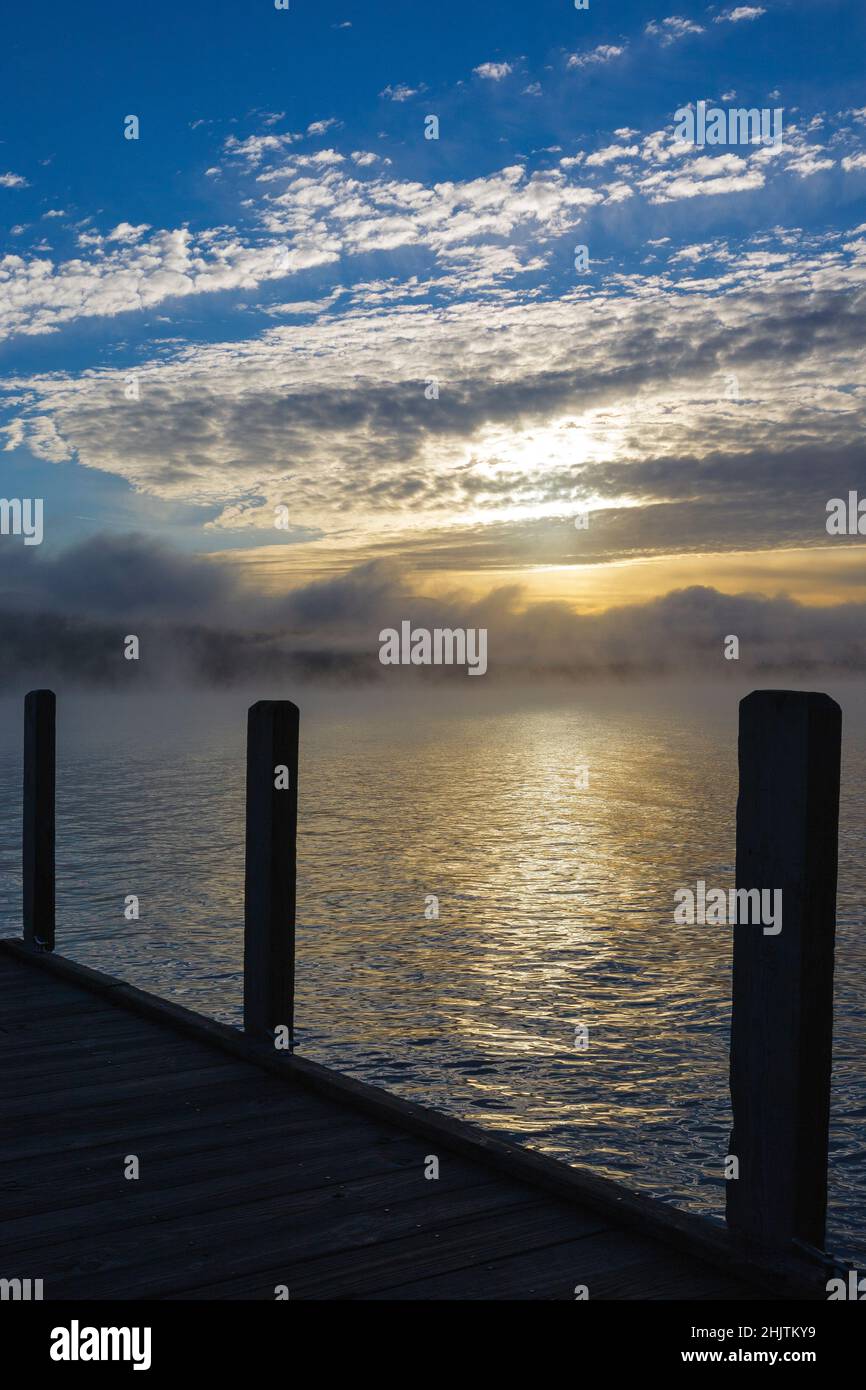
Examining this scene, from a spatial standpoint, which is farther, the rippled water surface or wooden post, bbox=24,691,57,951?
the rippled water surface

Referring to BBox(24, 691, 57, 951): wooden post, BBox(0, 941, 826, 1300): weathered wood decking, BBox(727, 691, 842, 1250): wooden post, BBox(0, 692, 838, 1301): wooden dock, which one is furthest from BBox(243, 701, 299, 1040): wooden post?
BBox(24, 691, 57, 951): wooden post

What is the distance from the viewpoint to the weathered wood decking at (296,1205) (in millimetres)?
3867

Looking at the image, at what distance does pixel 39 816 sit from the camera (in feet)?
31.3

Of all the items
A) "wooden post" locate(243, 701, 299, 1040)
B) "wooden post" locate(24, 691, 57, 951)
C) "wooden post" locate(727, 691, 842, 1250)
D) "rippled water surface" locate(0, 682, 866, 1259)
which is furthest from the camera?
"rippled water surface" locate(0, 682, 866, 1259)

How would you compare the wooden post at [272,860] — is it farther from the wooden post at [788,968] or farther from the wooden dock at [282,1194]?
the wooden post at [788,968]

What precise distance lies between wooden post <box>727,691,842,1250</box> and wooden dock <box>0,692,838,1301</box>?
0.05 metres

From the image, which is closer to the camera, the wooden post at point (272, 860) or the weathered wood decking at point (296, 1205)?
the weathered wood decking at point (296, 1205)

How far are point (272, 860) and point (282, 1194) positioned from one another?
218 centimetres

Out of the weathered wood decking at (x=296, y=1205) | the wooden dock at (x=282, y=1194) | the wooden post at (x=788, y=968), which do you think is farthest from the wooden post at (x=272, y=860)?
the wooden post at (x=788, y=968)

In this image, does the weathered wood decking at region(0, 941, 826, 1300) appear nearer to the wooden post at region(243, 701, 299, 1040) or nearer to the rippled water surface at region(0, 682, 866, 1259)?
the wooden post at region(243, 701, 299, 1040)

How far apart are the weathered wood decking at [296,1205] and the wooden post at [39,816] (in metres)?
3.40

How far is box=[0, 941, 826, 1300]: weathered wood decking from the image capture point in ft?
12.7

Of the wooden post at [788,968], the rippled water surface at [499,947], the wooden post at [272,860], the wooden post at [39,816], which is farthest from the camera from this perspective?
the rippled water surface at [499,947]
